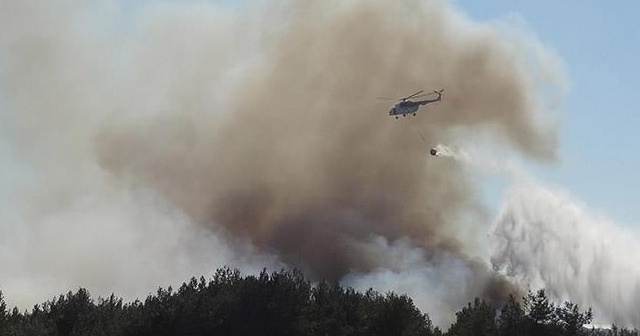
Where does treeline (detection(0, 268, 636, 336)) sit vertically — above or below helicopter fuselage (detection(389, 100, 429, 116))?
below

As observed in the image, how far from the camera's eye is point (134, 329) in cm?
9112

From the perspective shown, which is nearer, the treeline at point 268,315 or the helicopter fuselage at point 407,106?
the treeline at point 268,315

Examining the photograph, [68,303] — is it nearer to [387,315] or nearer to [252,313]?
[252,313]

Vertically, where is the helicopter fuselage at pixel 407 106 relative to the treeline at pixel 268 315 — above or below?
above

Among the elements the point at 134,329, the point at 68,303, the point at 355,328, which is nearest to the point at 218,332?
the point at 134,329

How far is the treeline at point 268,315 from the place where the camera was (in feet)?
296

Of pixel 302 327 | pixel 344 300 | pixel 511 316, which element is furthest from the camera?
pixel 344 300

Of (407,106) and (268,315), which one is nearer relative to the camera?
(268,315)

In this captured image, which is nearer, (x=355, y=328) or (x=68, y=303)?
(x=355, y=328)

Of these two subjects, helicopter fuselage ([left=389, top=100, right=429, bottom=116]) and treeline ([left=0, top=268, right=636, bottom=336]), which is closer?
treeline ([left=0, top=268, right=636, bottom=336])

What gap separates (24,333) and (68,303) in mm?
15761

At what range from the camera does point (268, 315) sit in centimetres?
9269

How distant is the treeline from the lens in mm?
90188

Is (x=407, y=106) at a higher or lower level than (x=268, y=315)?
higher
